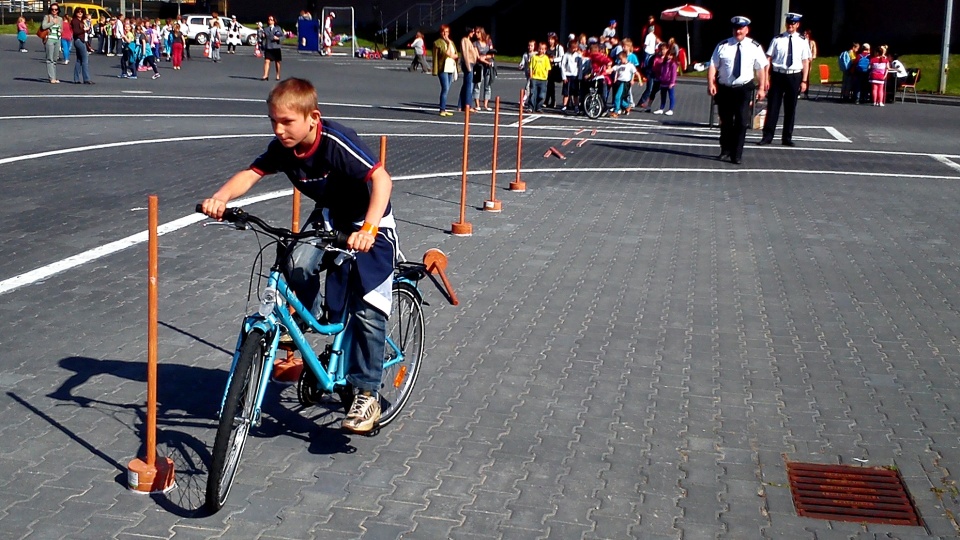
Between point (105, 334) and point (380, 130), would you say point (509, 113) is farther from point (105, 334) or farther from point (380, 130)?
point (105, 334)

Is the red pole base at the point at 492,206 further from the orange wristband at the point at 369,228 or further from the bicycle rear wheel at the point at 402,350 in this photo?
the orange wristband at the point at 369,228

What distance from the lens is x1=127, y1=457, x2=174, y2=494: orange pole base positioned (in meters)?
5.06

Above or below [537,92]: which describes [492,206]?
below

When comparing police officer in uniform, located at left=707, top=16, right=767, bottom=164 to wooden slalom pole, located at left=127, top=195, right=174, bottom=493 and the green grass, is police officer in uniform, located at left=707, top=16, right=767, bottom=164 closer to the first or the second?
wooden slalom pole, located at left=127, top=195, right=174, bottom=493

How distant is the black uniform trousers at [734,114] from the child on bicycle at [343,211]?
12.1 metres

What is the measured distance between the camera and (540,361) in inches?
287

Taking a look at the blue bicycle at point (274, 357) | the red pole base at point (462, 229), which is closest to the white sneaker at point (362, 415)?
the blue bicycle at point (274, 357)

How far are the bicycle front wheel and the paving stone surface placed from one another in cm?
17

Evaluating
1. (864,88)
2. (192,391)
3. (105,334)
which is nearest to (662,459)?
(192,391)

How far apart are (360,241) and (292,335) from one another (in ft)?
1.81

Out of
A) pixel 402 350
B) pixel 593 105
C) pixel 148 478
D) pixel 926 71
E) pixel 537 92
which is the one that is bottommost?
pixel 148 478

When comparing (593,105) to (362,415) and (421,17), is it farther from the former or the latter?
(421,17)

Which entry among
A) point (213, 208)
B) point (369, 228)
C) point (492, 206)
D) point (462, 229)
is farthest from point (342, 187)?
point (492, 206)

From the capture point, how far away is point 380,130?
20.9 meters
